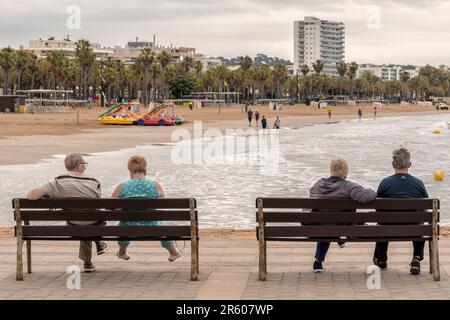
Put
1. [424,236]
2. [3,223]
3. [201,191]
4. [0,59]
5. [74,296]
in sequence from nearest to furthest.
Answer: [74,296], [424,236], [3,223], [201,191], [0,59]

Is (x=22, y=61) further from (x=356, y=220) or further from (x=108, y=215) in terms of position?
(x=356, y=220)

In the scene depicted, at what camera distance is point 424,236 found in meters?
8.08

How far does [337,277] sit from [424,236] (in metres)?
0.91

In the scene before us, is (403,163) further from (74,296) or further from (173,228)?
(74,296)

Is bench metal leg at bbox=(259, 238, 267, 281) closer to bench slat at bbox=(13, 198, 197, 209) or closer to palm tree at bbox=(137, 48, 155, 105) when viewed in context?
bench slat at bbox=(13, 198, 197, 209)

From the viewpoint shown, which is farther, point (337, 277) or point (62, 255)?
point (62, 255)

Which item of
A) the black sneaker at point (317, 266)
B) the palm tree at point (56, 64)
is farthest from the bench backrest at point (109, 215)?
the palm tree at point (56, 64)

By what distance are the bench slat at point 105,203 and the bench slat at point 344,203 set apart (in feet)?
2.83

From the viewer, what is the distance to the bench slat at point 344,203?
799cm

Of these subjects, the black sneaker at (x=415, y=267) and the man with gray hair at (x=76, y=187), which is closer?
the black sneaker at (x=415, y=267)

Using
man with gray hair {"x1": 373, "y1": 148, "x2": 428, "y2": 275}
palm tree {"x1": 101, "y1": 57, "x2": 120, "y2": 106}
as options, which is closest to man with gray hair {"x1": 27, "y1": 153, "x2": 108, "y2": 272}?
man with gray hair {"x1": 373, "y1": 148, "x2": 428, "y2": 275}

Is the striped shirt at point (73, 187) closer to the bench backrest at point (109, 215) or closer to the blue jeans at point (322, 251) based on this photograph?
the bench backrest at point (109, 215)

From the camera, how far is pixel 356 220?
7992 mm

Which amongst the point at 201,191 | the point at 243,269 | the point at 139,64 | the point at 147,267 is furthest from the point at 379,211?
the point at 139,64
